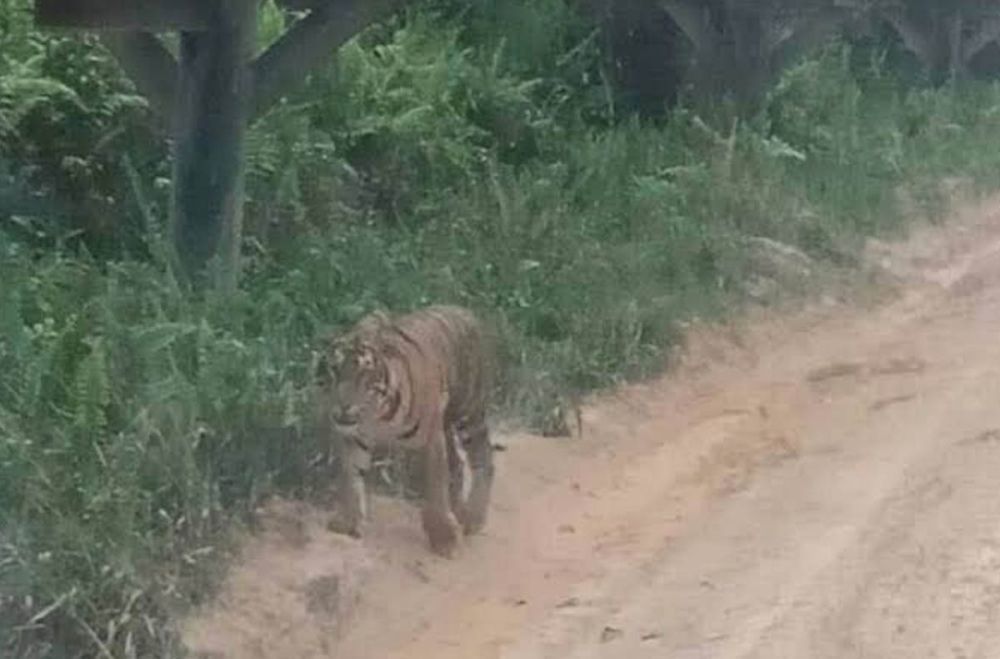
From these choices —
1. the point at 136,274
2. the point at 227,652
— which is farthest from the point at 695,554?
the point at 136,274

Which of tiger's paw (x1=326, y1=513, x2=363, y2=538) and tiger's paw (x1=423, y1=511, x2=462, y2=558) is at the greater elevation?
tiger's paw (x1=326, y1=513, x2=363, y2=538)

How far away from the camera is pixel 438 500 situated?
303 inches

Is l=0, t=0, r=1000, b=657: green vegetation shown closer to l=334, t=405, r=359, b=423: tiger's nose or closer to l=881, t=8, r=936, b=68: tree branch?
l=334, t=405, r=359, b=423: tiger's nose

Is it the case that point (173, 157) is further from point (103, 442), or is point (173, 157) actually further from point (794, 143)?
point (794, 143)

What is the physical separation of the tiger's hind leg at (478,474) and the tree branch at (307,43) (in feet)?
7.52

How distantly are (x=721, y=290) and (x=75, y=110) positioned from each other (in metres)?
3.42

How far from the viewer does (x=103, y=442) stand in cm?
696

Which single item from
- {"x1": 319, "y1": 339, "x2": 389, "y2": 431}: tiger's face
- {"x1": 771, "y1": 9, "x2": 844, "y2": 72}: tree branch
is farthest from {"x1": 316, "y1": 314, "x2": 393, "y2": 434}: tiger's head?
{"x1": 771, "y1": 9, "x2": 844, "y2": 72}: tree branch

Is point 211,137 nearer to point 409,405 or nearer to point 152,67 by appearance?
point 152,67

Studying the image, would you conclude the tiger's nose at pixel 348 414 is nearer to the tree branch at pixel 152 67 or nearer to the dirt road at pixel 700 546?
the dirt road at pixel 700 546

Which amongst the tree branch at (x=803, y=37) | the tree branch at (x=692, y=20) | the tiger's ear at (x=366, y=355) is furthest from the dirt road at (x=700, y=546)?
the tree branch at (x=803, y=37)

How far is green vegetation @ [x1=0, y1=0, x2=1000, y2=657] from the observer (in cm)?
672

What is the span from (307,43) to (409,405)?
9.35 feet

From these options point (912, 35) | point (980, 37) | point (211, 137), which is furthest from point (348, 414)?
point (980, 37)
